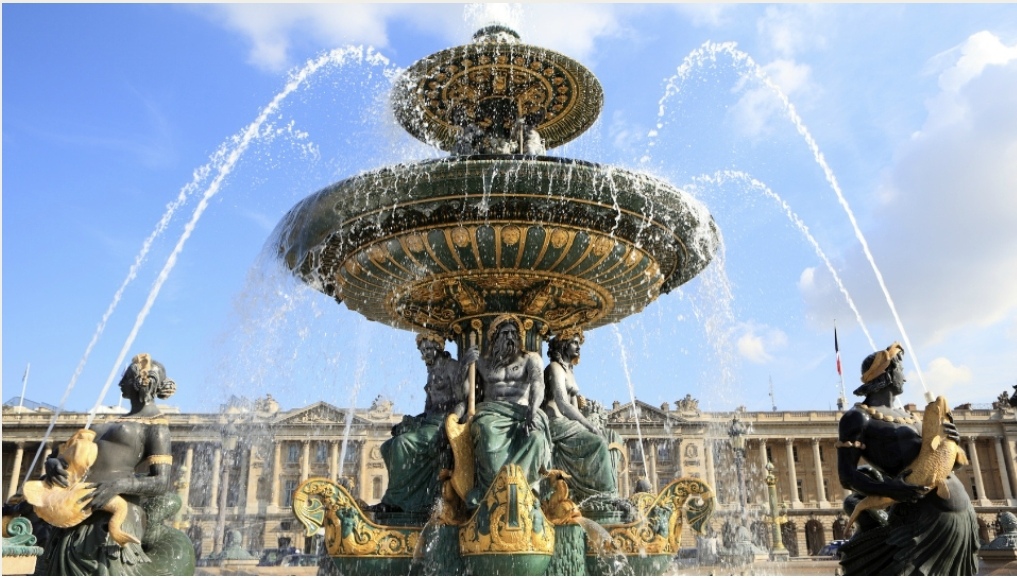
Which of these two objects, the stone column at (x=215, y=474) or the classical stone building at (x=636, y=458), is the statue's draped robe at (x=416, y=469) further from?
the stone column at (x=215, y=474)

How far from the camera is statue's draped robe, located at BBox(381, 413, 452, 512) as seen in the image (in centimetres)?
645

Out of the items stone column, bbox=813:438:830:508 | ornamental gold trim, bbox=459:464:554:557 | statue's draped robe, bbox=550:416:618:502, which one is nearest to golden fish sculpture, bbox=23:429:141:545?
ornamental gold trim, bbox=459:464:554:557

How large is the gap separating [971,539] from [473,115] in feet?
18.7

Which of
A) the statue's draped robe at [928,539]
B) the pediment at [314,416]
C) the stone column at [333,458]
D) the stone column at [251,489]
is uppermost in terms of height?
the pediment at [314,416]

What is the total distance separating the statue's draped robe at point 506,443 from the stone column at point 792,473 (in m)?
72.0

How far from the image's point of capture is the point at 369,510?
657cm

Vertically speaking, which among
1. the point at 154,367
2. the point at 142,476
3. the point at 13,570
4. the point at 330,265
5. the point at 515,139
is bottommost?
the point at 13,570

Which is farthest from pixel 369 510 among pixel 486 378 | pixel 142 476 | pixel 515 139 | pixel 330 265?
pixel 515 139

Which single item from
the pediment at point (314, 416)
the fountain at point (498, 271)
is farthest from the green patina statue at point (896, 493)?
the pediment at point (314, 416)

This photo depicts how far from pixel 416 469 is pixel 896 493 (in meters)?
3.48

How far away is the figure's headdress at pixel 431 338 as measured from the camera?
738cm

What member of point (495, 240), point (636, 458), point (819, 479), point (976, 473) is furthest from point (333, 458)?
point (495, 240)

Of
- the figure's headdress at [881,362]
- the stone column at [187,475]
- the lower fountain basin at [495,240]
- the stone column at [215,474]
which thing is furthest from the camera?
the stone column at [215,474]

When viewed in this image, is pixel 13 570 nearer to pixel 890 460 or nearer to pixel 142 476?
pixel 142 476
